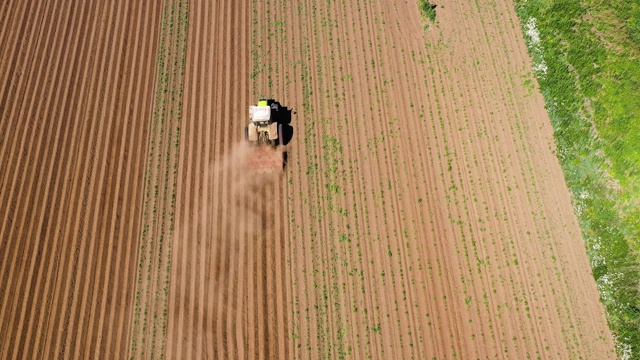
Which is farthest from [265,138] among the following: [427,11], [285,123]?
[427,11]

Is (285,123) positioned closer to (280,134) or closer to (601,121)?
(280,134)

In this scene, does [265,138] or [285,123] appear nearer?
[265,138]

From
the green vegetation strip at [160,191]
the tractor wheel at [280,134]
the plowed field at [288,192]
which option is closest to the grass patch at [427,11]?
the plowed field at [288,192]

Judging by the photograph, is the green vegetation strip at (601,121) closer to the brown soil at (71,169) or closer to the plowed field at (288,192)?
the plowed field at (288,192)

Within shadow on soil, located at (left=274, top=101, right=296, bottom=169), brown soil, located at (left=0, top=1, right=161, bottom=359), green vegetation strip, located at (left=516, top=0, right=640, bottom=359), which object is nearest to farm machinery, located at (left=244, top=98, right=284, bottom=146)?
shadow on soil, located at (left=274, top=101, right=296, bottom=169)

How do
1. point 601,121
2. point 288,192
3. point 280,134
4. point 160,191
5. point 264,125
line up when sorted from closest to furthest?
point 288,192 < point 601,121 < point 160,191 < point 264,125 < point 280,134

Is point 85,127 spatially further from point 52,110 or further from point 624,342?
point 624,342

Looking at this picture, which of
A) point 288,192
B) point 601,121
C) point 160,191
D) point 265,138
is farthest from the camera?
point 265,138
